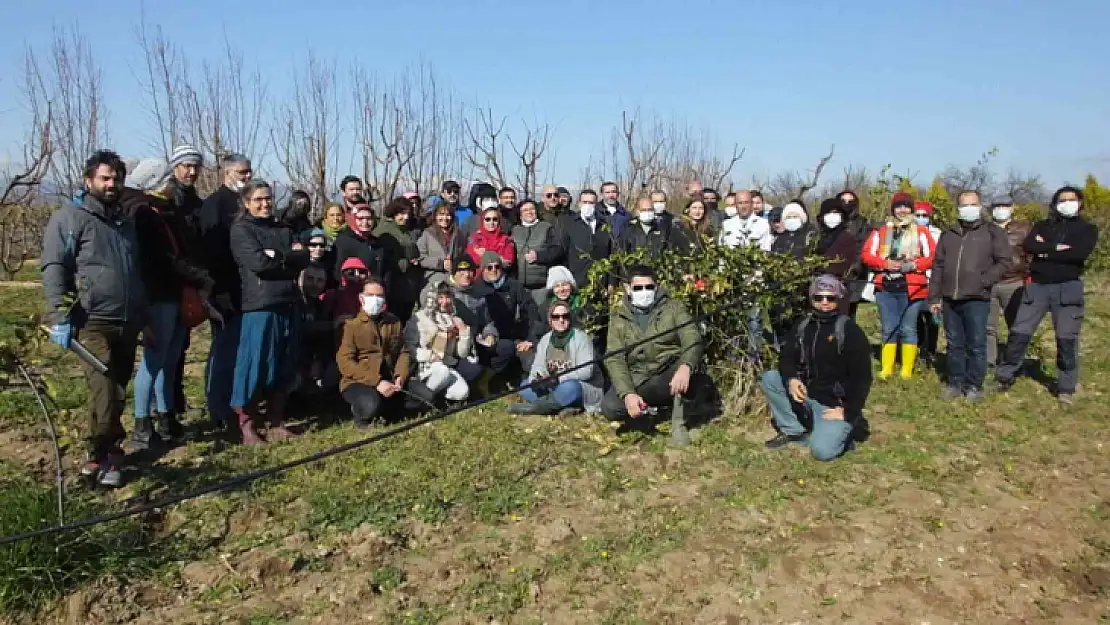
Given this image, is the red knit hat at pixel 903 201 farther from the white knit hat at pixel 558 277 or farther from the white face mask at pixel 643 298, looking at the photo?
the white knit hat at pixel 558 277

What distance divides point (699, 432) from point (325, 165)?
11.2m

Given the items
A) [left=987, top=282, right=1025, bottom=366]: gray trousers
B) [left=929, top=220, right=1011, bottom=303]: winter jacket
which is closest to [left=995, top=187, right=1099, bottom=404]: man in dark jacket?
[left=929, top=220, right=1011, bottom=303]: winter jacket

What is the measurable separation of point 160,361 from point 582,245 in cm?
368

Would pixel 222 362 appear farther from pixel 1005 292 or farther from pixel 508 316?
pixel 1005 292

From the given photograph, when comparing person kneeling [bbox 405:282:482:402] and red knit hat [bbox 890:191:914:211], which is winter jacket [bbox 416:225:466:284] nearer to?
person kneeling [bbox 405:282:482:402]

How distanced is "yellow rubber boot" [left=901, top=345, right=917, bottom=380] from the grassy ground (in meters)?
1.25

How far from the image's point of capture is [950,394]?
6.61 m

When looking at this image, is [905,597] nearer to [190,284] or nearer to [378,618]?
[378,618]

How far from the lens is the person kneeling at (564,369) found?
19.8 ft

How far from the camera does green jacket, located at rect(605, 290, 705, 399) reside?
18.1 ft

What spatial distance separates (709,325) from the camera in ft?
19.4

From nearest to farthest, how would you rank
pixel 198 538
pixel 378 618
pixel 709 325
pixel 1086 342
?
pixel 378 618
pixel 198 538
pixel 709 325
pixel 1086 342

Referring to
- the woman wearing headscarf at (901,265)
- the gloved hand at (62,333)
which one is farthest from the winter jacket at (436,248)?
Answer: the woman wearing headscarf at (901,265)

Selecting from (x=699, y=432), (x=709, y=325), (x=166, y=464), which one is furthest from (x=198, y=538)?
(x=709, y=325)
